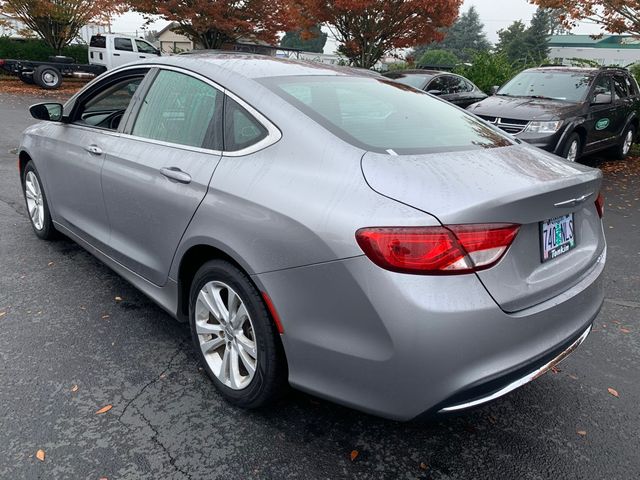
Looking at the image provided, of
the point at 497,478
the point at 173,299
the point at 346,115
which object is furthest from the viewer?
the point at 173,299

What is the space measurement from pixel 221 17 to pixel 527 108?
53.2 feet

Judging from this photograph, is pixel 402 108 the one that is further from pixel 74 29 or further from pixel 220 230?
pixel 74 29

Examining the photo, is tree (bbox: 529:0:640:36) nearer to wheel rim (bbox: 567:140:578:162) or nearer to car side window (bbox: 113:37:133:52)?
wheel rim (bbox: 567:140:578:162)

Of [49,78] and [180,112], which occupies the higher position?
[180,112]

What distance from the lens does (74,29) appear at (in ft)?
79.9

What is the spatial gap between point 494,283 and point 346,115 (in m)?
1.10

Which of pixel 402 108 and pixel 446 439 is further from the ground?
pixel 402 108

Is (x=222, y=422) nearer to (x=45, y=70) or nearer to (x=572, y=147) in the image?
(x=572, y=147)

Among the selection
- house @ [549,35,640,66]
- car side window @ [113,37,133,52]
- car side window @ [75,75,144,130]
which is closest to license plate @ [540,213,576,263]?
car side window @ [75,75,144,130]

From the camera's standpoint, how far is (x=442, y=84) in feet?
38.3

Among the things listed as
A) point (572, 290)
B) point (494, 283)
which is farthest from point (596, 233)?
point (494, 283)

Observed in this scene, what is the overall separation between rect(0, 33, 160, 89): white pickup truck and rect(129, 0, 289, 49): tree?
1.47m

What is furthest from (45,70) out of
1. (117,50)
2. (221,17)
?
(221,17)

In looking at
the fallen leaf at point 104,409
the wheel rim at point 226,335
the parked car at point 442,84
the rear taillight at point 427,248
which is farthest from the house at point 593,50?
the fallen leaf at point 104,409
